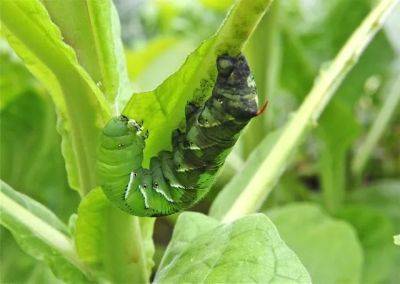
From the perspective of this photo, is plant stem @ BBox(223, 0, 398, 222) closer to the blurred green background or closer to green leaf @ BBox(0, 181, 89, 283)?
green leaf @ BBox(0, 181, 89, 283)

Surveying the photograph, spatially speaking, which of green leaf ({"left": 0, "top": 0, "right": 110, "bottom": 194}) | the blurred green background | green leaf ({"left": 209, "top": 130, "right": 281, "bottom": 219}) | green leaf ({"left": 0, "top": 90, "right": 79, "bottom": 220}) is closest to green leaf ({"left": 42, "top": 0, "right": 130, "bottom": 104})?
green leaf ({"left": 0, "top": 0, "right": 110, "bottom": 194})

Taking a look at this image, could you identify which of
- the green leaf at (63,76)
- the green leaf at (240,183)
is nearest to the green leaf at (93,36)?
the green leaf at (63,76)

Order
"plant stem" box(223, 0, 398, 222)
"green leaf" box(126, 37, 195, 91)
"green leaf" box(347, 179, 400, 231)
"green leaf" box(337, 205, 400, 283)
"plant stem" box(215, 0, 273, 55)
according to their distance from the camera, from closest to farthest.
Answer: "plant stem" box(215, 0, 273, 55), "plant stem" box(223, 0, 398, 222), "green leaf" box(337, 205, 400, 283), "green leaf" box(347, 179, 400, 231), "green leaf" box(126, 37, 195, 91)

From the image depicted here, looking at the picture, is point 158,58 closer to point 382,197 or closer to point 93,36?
point 382,197

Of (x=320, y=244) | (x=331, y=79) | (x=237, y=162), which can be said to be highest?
(x=331, y=79)

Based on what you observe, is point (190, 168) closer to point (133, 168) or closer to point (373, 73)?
point (133, 168)

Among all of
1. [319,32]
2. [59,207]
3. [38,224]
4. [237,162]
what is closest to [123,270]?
[38,224]
